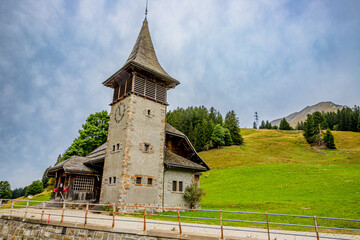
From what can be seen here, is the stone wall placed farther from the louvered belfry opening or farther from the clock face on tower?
the louvered belfry opening

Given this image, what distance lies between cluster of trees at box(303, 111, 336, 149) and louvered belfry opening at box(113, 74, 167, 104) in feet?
227

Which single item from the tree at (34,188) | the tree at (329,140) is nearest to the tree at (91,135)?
the tree at (34,188)

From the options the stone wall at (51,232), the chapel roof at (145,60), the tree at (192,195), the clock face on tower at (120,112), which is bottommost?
the stone wall at (51,232)

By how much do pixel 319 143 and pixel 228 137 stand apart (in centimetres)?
2909

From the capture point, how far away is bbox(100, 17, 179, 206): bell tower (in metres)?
18.3

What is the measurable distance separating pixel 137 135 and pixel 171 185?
5.34 m

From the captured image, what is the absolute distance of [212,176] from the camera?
1794 inches

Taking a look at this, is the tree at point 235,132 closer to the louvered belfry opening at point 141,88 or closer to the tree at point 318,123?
the tree at point 318,123

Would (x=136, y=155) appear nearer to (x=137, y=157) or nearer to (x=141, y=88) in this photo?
(x=137, y=157)

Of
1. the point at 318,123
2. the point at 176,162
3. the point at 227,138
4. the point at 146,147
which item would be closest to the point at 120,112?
the point at 146,147

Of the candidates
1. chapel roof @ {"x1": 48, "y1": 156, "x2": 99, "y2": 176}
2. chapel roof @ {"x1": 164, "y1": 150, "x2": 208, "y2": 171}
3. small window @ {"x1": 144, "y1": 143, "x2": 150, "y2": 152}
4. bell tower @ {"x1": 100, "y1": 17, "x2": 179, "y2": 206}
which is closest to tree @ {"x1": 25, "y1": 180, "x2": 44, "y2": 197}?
chapel roof @ {"x1": 48, "y1": 156, "x2": 99, "y2": 176}

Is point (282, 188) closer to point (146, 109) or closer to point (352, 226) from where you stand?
point (352, 226)

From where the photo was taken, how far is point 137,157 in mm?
19016

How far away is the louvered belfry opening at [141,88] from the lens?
20.5 m
